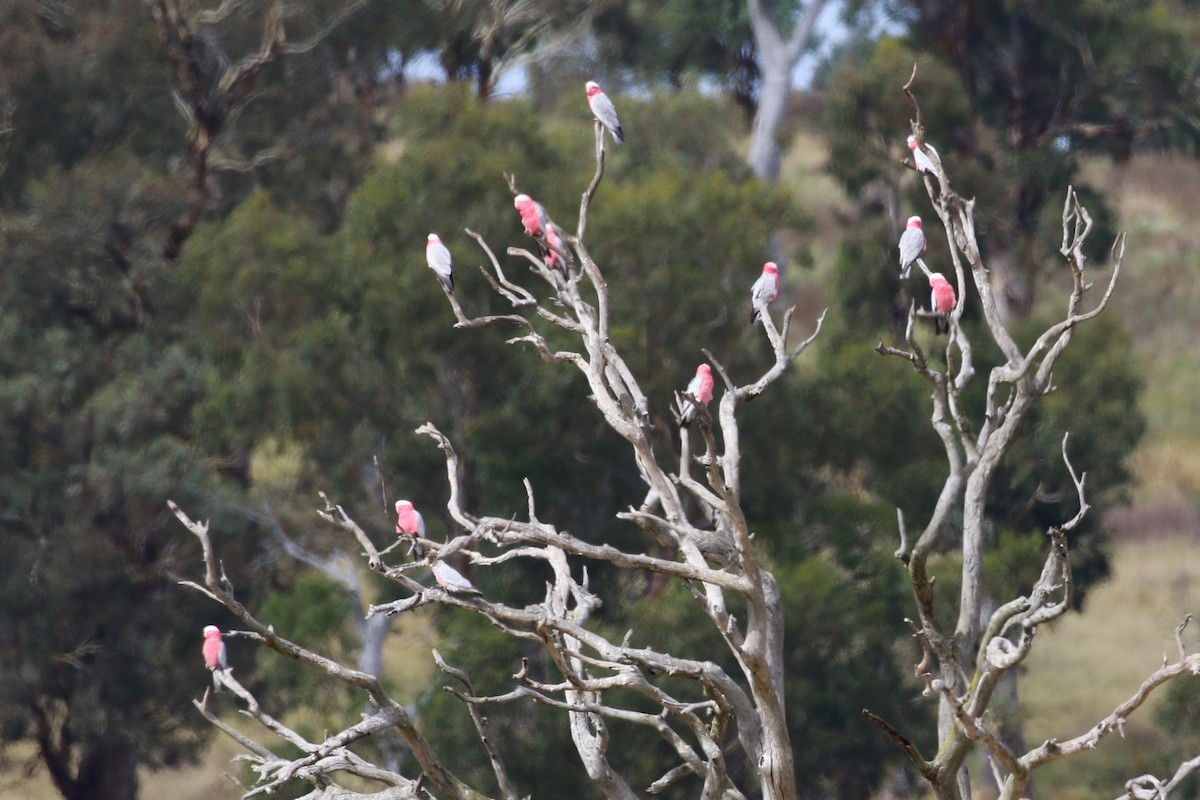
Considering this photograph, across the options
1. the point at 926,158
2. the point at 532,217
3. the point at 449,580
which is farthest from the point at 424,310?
the point at 926,158

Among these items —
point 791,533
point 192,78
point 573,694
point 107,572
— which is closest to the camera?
point 573,694

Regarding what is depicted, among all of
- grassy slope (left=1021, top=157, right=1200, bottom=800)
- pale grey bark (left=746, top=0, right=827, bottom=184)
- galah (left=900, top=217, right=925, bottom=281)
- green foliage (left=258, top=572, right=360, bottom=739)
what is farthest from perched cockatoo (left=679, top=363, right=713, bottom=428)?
pale grey bark (left=746, top=0, right=827, bottom=184)

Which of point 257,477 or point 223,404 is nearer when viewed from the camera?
point 223,404

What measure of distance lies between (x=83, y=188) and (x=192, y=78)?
1872 mm

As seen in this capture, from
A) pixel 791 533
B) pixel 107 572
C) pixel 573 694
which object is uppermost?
pixel 573 694

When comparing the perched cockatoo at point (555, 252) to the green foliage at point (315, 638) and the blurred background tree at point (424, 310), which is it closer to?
the blurred background tree at point (424, 310)

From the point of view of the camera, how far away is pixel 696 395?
639 centimetres

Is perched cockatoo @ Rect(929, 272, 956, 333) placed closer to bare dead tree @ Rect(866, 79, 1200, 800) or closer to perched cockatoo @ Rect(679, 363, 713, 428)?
bare dead tree @ Rect(866, 79, 1200, 800)

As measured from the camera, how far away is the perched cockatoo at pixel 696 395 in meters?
6.10

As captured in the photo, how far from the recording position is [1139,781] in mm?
6176

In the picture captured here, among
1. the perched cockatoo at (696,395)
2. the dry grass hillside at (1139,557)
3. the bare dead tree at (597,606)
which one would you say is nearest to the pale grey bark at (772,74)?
the dry grass hillside at (1139,557)

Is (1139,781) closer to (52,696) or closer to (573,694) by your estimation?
(573,694)

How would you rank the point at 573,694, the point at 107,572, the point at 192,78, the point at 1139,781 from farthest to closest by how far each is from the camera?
the point at 192,78
the point at 107,572
the point at 573,694
the point at 1139,781

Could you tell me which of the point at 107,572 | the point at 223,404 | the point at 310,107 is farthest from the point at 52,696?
the point at 310,107
